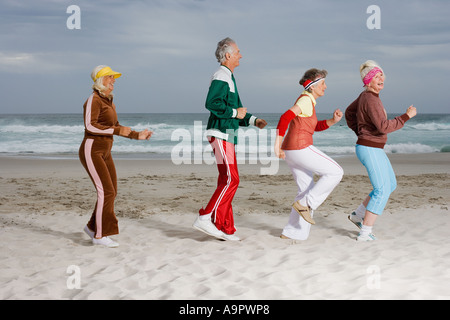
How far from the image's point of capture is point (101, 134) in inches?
207

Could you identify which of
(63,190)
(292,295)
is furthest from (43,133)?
(292,295)

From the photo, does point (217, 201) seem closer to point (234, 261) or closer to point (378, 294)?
point (234, 261)

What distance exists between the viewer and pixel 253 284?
432 cm

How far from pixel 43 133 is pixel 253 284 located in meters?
28.8

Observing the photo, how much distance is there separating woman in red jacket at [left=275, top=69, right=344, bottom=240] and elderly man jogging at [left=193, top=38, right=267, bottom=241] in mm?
361

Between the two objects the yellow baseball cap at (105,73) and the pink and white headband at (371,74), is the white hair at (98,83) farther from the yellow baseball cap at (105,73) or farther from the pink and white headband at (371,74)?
the pink and white headband at (371,74)

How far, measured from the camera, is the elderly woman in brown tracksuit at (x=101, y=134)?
5.21 meters

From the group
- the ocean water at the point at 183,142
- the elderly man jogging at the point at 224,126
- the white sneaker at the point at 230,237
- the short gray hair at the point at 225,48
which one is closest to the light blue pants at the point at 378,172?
the elderly man jogging at the point at 224,126

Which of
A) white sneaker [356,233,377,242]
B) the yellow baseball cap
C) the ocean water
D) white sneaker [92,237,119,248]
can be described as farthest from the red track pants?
the ocean water

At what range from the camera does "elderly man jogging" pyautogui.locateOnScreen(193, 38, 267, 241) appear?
17.5 ft

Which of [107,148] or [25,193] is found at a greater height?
Answer: [107,148]

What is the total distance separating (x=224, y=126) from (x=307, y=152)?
0.91 meters

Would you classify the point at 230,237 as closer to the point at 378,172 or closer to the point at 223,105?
the point at 223,105

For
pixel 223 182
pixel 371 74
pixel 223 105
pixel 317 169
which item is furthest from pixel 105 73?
pixel 371 74
